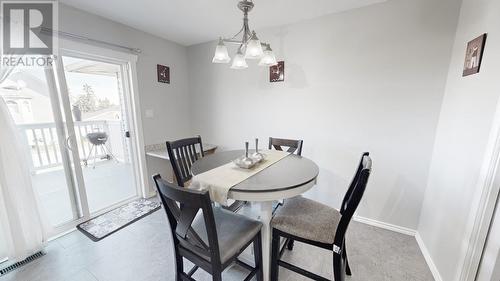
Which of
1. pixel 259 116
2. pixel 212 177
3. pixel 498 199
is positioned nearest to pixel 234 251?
pixel 212 177

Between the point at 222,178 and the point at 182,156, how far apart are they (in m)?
0.83

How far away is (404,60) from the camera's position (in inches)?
74.4

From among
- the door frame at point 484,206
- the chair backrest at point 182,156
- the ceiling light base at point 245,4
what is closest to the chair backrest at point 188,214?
the chair backrest at point 182,156

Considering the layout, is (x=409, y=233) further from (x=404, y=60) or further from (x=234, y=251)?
(x=234, y=251)

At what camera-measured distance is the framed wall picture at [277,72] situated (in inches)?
98.3

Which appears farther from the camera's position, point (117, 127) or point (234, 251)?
point (117, 127)

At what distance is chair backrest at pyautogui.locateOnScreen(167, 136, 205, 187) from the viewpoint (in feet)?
6.03

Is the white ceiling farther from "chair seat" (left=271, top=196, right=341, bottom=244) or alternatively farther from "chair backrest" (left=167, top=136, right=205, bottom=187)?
"chair seat" (left=271, top=196, right=341, bottom=244)

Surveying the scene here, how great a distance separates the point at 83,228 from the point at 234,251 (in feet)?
6.76

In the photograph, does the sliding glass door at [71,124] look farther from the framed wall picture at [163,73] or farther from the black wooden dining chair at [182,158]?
the black wooden dining chair at [182,158]

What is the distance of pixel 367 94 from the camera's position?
2.09m

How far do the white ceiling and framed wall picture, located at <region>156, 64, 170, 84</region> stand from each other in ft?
1.56

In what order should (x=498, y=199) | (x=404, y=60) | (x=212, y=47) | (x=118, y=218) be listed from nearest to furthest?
(x=498, y=199) < (x=404, y=60) < (x=118, y=218) < (x=212, y=47)

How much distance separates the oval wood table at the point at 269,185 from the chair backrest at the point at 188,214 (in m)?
0.29
